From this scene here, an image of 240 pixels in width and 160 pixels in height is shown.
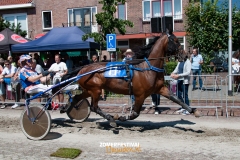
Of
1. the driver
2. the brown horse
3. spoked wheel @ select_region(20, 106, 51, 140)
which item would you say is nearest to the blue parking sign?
the brown horse

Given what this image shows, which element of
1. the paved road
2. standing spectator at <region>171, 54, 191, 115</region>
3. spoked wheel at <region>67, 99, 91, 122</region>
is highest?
standing spectator at <region>171, 54, 191, 115</region>

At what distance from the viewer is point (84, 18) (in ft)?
86.2

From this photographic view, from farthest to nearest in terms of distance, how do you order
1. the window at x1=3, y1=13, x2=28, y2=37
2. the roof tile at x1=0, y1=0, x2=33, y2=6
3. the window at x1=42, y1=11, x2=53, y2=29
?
the window at x1=3, y1=13, x2=28, y2=37, the window at x1=42, y1=11, x2=53, y2=29, the roof tile at x1=0, y1=0, x2=33, y2=6

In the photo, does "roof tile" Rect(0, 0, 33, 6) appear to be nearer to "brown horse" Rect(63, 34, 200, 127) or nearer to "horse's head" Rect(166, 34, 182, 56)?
"brown horse" Rect(63, 34, 200, 127)

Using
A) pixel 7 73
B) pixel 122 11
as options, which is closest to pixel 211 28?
pixel 122 11

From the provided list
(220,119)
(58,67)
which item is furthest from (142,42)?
(220,119)

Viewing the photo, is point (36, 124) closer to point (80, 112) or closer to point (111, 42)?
point (80, 112)

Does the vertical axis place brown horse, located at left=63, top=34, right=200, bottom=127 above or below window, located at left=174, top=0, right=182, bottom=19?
below

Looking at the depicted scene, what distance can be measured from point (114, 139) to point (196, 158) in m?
1.99

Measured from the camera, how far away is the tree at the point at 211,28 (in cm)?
1947

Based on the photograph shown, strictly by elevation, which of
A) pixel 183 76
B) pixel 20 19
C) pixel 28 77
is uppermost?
pixel 20 19

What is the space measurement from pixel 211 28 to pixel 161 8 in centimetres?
619

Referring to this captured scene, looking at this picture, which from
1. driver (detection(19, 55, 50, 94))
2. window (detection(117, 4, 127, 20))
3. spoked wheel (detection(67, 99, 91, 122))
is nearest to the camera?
driver (detection(19, 55, 50, 94))

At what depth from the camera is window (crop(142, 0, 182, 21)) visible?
2430cm
